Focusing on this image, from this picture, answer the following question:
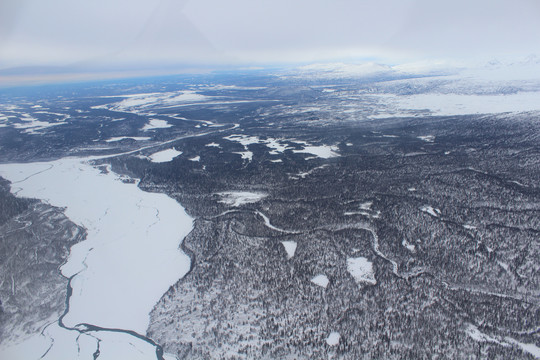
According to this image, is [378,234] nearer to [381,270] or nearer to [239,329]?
[381,270]

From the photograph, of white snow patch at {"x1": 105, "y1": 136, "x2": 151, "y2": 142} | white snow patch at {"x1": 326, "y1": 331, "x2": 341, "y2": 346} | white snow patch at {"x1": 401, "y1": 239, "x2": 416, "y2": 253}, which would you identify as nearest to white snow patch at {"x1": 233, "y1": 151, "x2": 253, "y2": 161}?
white snow patch at {"x1": 105, "y1": 136, "x2": 151, "y2": 142}

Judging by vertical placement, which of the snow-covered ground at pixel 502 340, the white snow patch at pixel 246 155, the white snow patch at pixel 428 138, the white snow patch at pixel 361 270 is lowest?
the white snow patch at pixel 361 270

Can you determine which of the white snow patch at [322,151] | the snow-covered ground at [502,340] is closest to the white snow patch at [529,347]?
the snow-covered ground at [502,340]

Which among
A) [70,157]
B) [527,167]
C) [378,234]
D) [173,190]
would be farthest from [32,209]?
[527,167]

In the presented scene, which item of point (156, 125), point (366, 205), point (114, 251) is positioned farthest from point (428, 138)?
point (156, 125)

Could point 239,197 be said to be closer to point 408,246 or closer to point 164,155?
point 408,246

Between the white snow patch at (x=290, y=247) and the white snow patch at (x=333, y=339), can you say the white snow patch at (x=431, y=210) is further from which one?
the white snow patch at (x=333, y=339)
